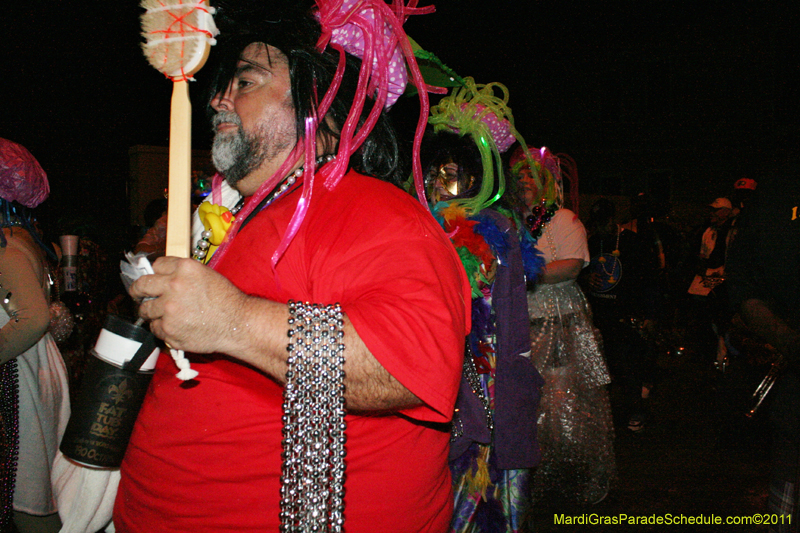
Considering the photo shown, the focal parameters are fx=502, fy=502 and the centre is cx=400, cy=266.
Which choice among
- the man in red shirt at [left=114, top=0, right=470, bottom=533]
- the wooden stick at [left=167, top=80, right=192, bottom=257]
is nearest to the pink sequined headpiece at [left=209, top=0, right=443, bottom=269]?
the man in red shirt at [left=114, top=0, right=470, bottom=533]

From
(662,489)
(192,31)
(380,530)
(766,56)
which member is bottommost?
(662,489)

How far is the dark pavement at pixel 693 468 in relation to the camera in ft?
10.5

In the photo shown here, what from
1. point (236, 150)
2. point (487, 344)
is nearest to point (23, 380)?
point (236, 150)

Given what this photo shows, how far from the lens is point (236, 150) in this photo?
146cm

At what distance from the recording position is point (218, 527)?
1140mm

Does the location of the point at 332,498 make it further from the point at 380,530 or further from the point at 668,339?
the point at 668,339

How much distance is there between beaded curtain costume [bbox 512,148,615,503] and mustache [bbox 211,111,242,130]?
2.42 meters

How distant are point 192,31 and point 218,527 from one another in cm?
108

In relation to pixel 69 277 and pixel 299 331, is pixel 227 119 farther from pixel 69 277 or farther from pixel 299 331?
pixel 69 277

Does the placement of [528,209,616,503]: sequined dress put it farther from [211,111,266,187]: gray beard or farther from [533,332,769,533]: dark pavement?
[211,111,266,187]: gray beard

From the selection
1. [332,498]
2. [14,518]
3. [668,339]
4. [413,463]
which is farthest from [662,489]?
[668,339]

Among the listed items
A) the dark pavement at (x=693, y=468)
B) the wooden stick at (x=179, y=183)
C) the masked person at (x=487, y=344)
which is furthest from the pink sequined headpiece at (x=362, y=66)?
the dark pavement at (x=693, y=468)

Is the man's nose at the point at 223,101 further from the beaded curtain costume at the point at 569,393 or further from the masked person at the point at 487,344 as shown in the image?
the beaded curtain costume at the point at 569,393

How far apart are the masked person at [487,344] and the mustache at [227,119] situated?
3.99 ft
